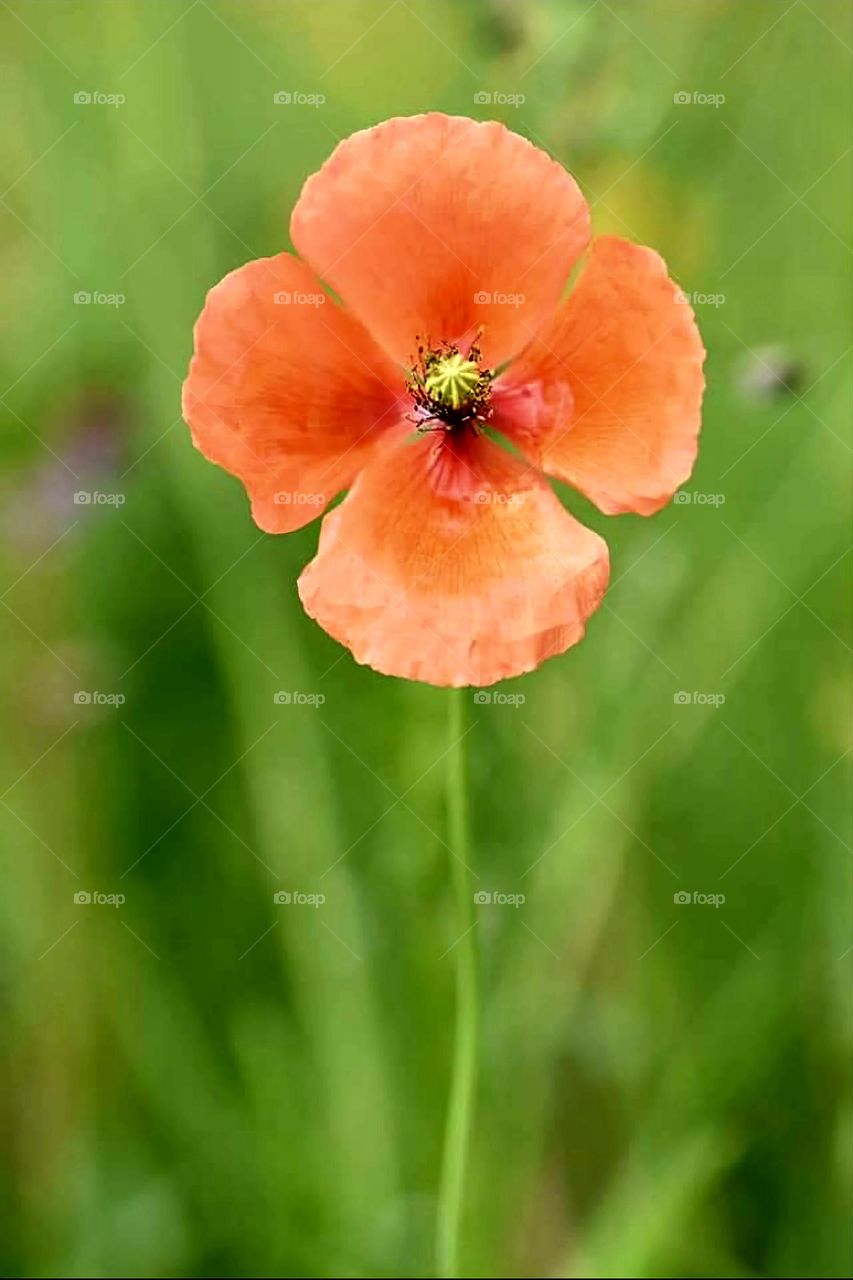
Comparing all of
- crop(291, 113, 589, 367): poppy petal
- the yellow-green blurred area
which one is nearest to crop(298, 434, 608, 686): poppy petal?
crop(291, 113, 589, 367): poppy petal

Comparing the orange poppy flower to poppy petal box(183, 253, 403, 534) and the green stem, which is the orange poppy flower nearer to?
poppy petal box(183, 253, 403, 534)

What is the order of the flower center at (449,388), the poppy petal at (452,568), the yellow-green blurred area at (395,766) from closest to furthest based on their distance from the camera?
the poppy petal at (452,568), the flower center at (449,388), the yellow-green blurred area at (395,766)

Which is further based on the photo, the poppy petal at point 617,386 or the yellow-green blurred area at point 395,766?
the yellow-green blurred area at point 395,766

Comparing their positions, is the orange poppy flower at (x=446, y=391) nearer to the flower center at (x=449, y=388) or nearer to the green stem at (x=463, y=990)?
the flower center at (x=449, y=388)

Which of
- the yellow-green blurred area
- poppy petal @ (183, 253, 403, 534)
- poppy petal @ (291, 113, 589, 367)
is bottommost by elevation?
the yellow-green blurred area

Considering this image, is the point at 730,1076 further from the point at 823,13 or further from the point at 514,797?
the point at 823,13

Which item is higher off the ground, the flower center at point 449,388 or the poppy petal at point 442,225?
the poppy petal at point 442,225

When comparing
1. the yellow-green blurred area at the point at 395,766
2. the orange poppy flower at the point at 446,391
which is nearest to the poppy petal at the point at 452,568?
the orange poppy flower at the point at 446,391

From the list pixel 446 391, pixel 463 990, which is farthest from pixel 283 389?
pixel 463 990
